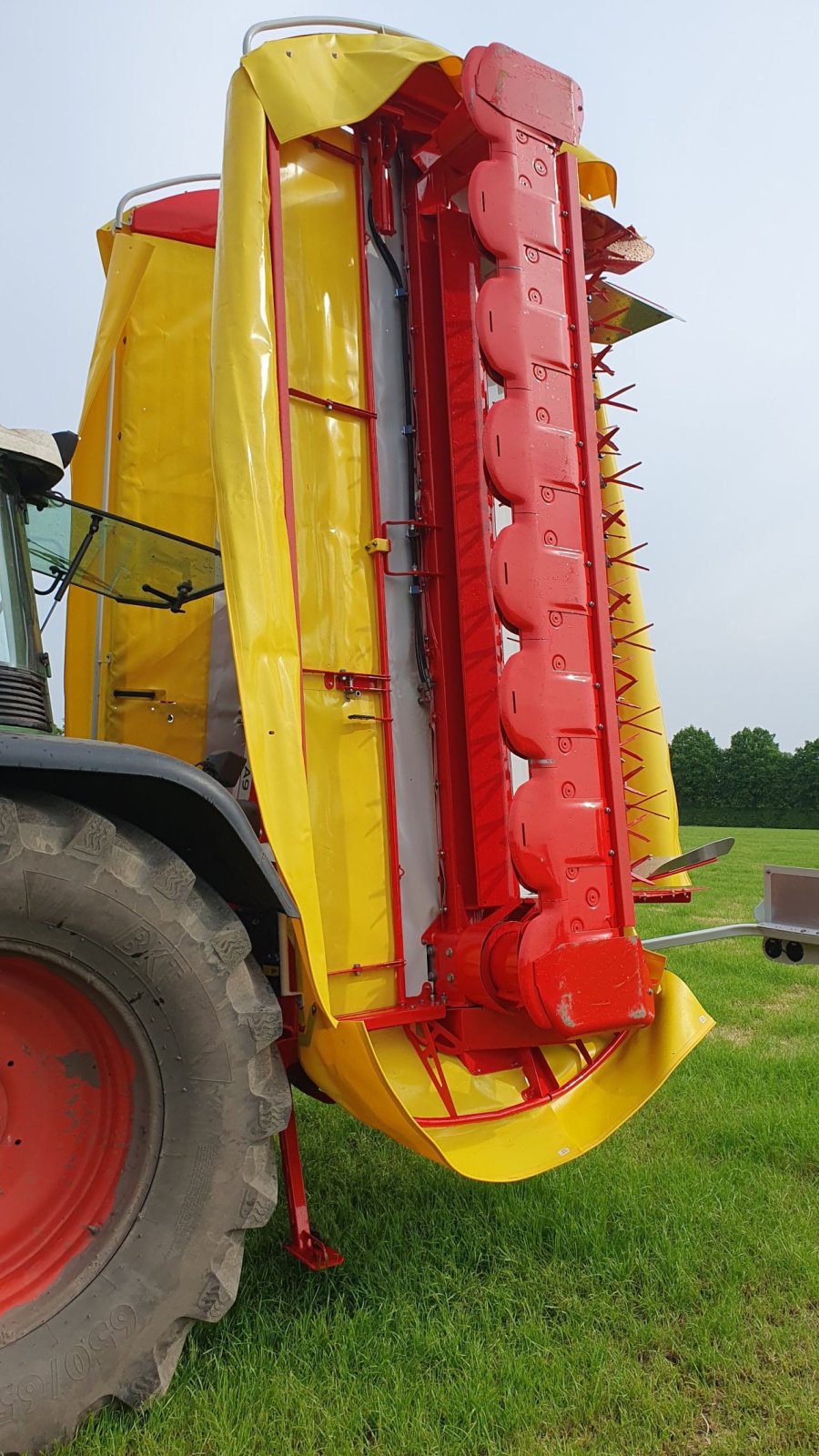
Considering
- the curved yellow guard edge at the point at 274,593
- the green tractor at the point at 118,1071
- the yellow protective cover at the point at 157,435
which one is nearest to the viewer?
the green tractor at the point at 118,1071

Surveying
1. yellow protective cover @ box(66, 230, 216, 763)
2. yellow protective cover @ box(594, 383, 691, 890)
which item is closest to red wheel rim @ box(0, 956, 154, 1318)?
yellow protective cover @ box(66, 230, 216, 763)

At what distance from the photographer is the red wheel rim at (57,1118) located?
75.9 inches

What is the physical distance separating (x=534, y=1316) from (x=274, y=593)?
177cm

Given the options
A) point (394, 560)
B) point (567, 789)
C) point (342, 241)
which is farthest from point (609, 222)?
point (567, 789)

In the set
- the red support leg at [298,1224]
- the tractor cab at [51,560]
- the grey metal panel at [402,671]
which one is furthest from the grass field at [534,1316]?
the tractor cab at [51,560]

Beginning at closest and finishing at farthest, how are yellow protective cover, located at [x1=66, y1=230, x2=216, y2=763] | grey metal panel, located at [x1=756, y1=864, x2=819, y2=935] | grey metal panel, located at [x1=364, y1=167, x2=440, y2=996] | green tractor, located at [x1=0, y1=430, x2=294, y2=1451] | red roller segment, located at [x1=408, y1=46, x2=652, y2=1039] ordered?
green tractor, located at [x1=0, y1=430, x2=294, y2=1451]
red roller segment, located at [x1=408, y1=46, x2=652, y2=1039]
grey metal panel, located at [x1=364, y1=167, x2=440, y2=996]
grey metal panel, located at [x1=756, y1=864, x2=819, y2=935]
yellow protective cover, located at [x1=66, y1=230, x2=216, y2=763]

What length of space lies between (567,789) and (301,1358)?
1.40 metres

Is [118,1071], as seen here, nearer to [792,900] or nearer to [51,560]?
[51,560]

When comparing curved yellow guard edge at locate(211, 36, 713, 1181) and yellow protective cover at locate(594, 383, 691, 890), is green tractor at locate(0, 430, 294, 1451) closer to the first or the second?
curved yellow guard edge at locate(211, 36, 713, 1181)

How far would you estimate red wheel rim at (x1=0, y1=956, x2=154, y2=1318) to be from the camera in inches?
75.9

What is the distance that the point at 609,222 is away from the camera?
3.05 m

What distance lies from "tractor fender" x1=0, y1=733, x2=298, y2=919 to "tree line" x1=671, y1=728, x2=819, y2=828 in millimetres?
43030

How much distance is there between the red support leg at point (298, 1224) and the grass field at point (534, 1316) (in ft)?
0.33

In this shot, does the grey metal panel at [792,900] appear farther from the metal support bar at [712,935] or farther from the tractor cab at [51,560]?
the tractor cab at [51,560]
